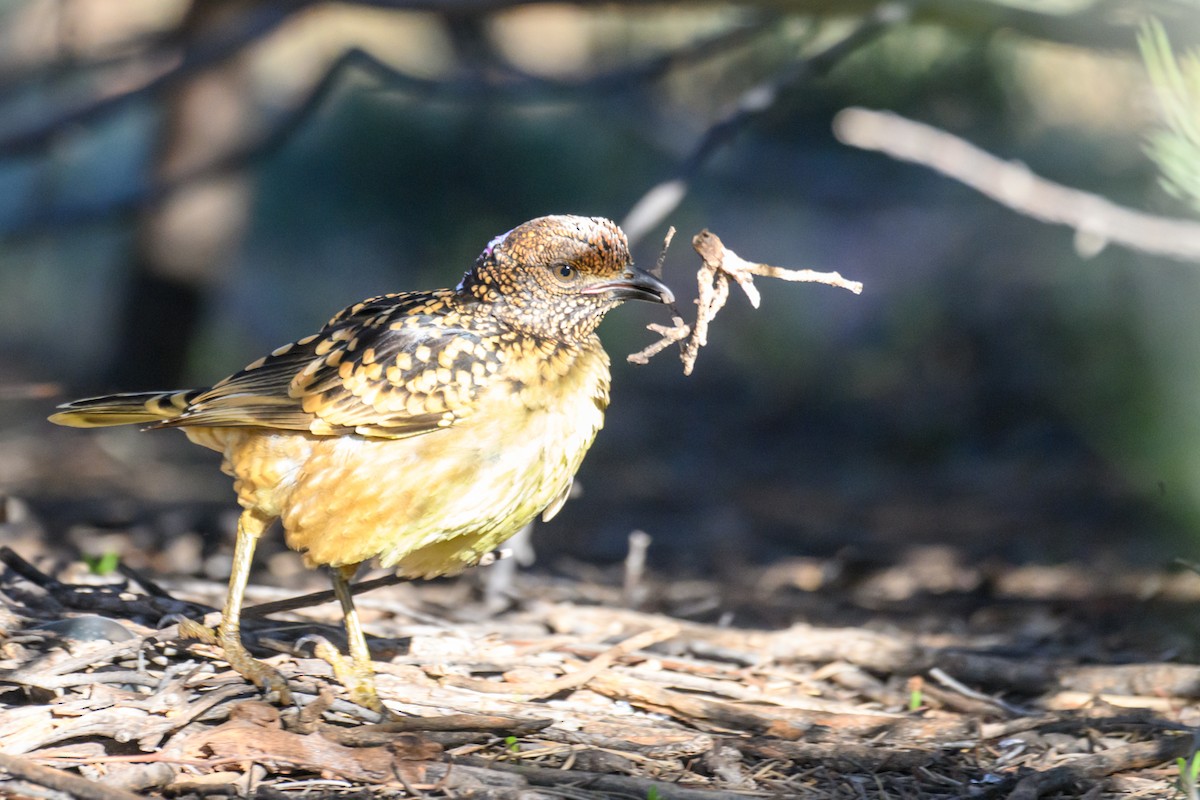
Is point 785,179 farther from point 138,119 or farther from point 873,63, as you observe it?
point 138,119

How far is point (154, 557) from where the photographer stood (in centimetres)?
543

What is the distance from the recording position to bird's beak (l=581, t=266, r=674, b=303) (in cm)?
340

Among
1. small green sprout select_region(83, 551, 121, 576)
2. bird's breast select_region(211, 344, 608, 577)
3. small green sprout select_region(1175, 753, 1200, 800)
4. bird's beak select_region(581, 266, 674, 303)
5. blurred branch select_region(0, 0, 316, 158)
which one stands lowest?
small green sprout select_region(83, 551, 121, 576)

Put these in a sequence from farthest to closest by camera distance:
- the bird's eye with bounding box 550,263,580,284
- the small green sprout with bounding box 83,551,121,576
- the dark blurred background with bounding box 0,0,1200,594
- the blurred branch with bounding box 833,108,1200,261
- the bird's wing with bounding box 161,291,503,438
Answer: the dark blurred background with bounding box 0,0,1200,594
the small green sprout with bounding box 83,551,121,576
the bird's eye with bounding box 550,263,580,284
the bird's wing with bounding box 161,291,503,438
the blurred branch with bounding box 833,108,1200,261

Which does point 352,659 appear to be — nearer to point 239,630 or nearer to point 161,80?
point 239,630

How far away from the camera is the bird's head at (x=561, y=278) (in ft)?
11.3

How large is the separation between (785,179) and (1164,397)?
455 cm

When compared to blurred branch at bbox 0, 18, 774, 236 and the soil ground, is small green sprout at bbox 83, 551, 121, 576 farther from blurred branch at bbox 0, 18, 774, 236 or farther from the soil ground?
blurred branch at bbox 0, 18, 774, 236

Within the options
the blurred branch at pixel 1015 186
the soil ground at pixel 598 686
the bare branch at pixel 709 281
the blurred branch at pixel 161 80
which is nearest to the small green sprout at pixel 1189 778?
the soil ground at pixel 598 686

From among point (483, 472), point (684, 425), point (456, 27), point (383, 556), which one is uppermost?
point (456, 27)

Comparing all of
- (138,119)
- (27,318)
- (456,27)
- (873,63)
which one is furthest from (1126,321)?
(27,318)

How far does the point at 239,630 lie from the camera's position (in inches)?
139

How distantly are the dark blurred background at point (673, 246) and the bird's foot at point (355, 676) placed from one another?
2057mm

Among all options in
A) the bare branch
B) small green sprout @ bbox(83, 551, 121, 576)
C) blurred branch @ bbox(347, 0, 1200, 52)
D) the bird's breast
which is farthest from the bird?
blurred branch @ bbox(347, 0, 1200, 52)
